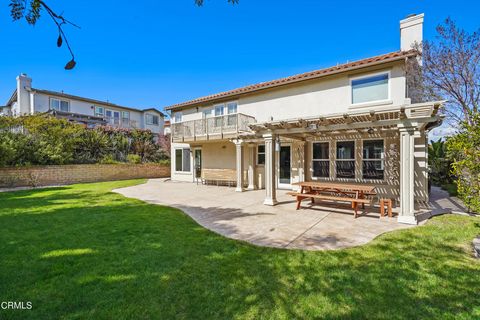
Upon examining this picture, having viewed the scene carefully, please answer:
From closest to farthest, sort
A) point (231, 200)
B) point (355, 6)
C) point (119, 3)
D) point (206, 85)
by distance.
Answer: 1. point (119, 3)
2. point (231, 200)
3. point (355, 6)
4. point (206, 85)

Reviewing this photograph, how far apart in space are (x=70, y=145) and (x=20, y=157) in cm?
291

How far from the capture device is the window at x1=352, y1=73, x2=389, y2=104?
9.50 metres

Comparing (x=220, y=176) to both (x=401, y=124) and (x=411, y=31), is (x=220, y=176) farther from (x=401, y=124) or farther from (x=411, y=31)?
(x=411, y=31)

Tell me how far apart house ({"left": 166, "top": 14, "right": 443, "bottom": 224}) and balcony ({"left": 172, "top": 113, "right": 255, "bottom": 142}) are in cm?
7

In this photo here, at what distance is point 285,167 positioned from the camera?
12.8 m

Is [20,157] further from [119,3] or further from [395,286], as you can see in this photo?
[395,286]

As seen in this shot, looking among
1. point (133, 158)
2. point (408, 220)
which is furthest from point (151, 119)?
point (408, 220)

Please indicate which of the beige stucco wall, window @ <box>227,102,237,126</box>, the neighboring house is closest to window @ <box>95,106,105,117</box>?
the neighboring house

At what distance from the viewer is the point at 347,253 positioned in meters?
4.45

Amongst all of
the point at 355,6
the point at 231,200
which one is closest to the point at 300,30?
the point at 355,6

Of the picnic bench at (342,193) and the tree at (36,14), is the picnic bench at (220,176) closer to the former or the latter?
the picnic bench at (342,193)

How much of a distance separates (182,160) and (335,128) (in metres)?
13.3

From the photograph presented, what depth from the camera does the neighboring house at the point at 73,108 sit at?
23.0 m

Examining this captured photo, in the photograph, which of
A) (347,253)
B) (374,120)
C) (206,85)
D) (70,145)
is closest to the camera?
(347,253)
